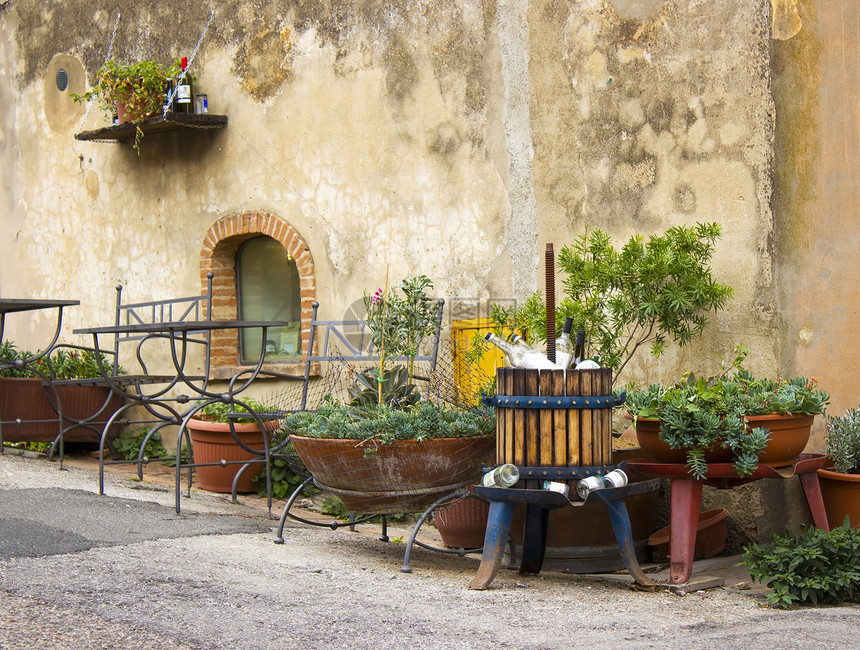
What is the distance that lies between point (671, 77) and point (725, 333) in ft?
4.74

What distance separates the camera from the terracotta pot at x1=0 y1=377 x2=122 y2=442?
24.0 ft

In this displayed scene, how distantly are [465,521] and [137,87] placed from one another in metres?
4.72

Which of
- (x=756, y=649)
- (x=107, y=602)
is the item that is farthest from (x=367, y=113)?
(x=756, y=649)

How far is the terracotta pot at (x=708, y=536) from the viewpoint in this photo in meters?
4.87

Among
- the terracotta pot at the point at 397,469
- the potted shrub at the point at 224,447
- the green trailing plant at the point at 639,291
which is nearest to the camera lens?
the terracotta pot at the point at 397,469

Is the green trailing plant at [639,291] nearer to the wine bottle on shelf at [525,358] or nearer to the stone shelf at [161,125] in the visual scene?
the wine bottle on shelf at [525,358]

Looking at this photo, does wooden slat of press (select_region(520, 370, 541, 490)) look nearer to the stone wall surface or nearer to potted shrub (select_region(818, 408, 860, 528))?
potted shrub (select_region(818, 408, 860, 528))

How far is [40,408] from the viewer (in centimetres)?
748

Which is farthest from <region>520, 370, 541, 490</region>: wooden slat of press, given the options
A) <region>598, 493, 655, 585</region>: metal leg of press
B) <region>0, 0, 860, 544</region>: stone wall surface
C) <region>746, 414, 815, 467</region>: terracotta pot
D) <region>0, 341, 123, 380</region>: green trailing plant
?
<region>0, 341, 123, 380</region>: green trailing plant

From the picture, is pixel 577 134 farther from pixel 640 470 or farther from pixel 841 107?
pixel 640 470

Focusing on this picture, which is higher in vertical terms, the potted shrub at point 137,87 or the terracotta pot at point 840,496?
the potted shrub at point 137,87

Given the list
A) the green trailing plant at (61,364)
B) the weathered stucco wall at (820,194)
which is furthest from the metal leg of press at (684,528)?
the green trailing plant at (61,364)

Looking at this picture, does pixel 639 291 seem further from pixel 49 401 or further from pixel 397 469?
pixel 49 401

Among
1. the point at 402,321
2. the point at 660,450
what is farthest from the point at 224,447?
the point at 660,450
